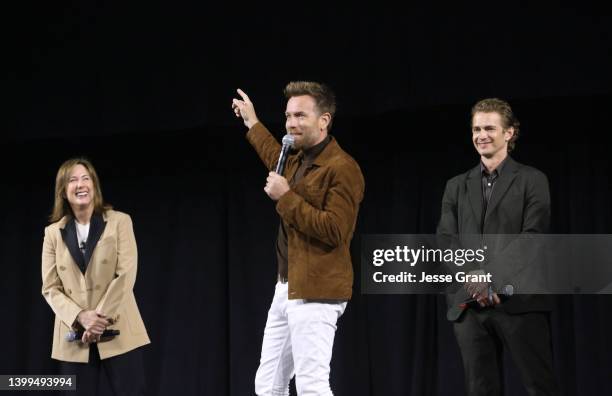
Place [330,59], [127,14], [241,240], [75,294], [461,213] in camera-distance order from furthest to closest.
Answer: [241,240], [127,14], [330,59], [75,294], [461,213]

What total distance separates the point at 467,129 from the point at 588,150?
0.63 metres

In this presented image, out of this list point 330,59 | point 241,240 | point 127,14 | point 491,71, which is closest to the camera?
point 491,71

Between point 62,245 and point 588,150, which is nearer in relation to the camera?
point 62,245

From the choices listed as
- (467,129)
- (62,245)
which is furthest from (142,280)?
(467,129)

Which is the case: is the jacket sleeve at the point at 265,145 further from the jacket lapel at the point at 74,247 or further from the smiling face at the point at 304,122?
the jacket lapel at the point at 74,247

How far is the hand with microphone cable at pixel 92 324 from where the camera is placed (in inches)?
140

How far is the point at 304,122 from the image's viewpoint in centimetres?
297

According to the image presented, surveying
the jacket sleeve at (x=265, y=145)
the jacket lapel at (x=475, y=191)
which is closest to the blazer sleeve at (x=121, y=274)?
the jacket sleeve at (x=265, y=145)

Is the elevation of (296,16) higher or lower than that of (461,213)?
higher

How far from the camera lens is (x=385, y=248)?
4.68 meters

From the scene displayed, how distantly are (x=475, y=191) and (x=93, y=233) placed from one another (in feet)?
5.30

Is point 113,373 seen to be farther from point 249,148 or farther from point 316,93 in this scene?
point 249,148

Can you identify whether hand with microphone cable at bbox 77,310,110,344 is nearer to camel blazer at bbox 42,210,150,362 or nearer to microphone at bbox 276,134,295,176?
camel blazer at bbox 42,210,150,362

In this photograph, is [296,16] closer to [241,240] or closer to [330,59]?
[330,59]
